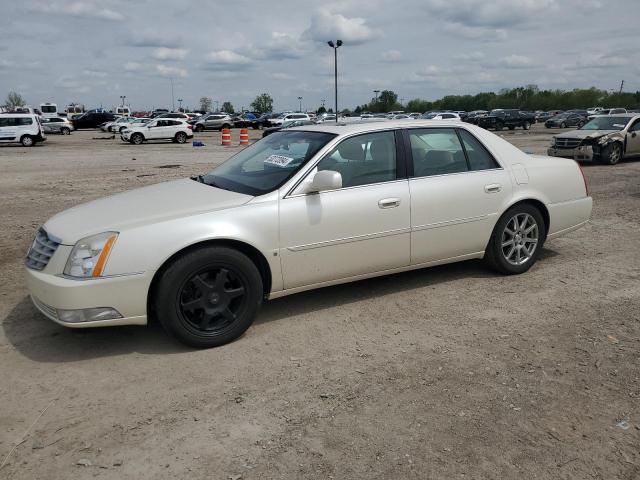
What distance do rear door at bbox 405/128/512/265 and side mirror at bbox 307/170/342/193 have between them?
85 cm

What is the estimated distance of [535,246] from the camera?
17.8ft

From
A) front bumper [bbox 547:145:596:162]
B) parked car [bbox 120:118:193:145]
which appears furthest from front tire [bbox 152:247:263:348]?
parked car [bbox 120:118:193:145]

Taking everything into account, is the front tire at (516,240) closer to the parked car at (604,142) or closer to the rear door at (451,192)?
the rear door at (451,192)

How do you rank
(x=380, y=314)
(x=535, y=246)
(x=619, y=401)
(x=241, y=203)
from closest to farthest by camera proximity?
(x=619, y=401)
(x=241, y=203)
(x=380, y=314)
(x=535, y=246)

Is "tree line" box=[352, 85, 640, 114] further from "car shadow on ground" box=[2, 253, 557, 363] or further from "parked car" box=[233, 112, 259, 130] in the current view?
"car shadow on ground" box=[2, 253, 557, 363]

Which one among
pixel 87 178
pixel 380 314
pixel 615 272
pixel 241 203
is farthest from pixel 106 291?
pixel 87 178

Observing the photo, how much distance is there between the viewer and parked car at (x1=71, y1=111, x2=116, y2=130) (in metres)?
49.3

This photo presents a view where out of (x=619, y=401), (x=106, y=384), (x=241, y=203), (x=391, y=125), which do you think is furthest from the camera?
(x=391, y=125)

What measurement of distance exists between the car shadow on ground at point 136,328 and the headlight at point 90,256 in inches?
25.7

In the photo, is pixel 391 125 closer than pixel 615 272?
Yes

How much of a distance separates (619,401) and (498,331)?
1.08m

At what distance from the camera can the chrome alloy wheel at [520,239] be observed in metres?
5.25

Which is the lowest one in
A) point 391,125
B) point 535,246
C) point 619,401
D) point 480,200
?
point 619,401

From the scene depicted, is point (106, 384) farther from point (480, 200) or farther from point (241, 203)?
point (480, 200)
